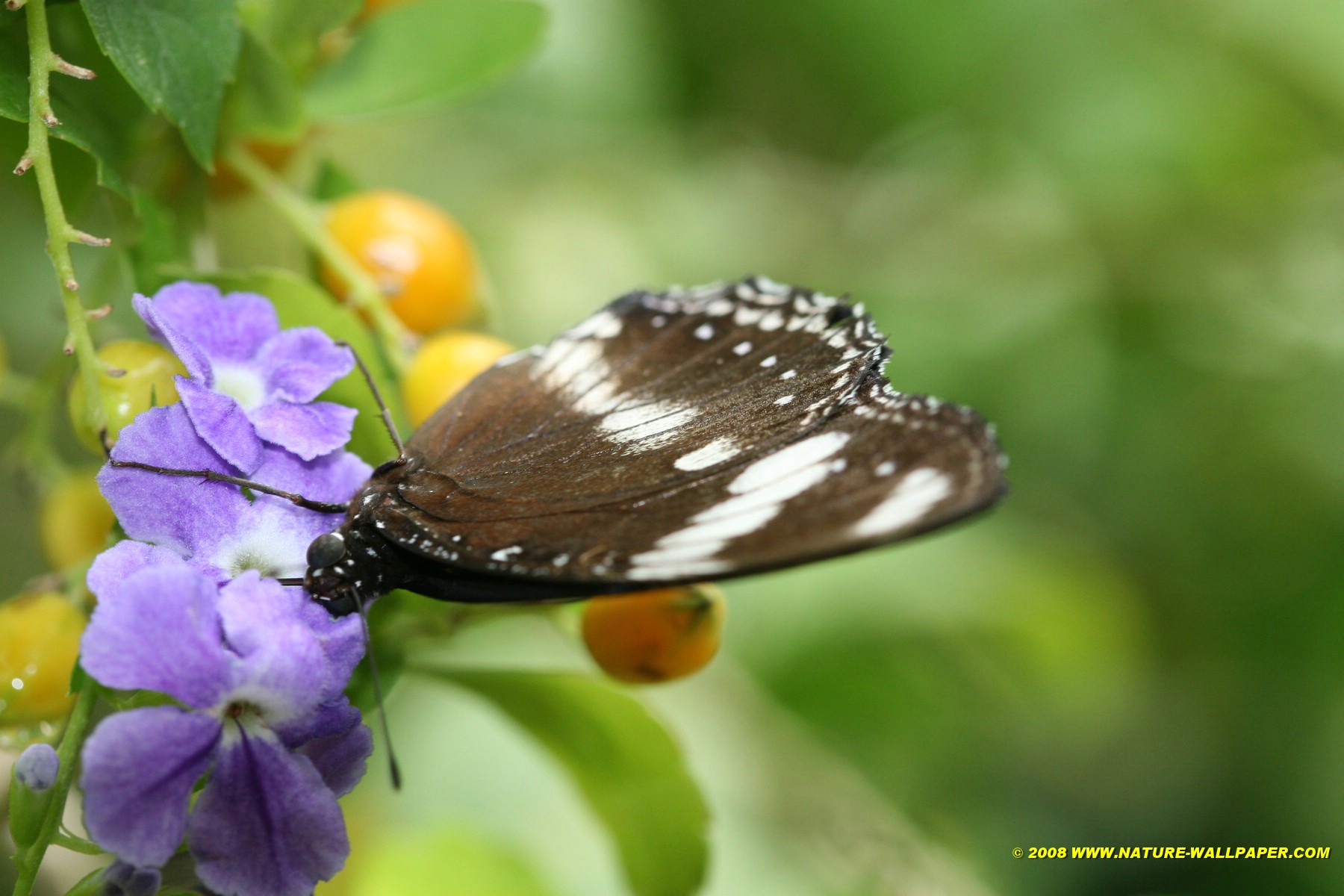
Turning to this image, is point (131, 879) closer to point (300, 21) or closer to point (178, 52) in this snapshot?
point (178, 52)

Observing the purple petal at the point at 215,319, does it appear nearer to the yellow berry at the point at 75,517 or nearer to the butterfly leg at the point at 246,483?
the butterfly leg at the point at 246,483

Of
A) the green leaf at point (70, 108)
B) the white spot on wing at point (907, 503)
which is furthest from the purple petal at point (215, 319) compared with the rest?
the white spot on wing at point (907, 503)

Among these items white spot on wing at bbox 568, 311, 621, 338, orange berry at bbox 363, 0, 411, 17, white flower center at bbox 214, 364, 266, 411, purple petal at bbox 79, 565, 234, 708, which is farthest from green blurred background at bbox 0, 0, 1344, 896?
purple petal at bbox 79, 565, 234, 708

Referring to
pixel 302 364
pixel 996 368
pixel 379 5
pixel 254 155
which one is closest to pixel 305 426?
pixel 302 364

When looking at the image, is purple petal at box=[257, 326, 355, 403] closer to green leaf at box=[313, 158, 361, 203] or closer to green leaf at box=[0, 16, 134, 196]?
green leaf at box=[0, 16, 134, 196]

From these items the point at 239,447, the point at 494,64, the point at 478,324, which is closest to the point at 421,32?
the point at 494,64
